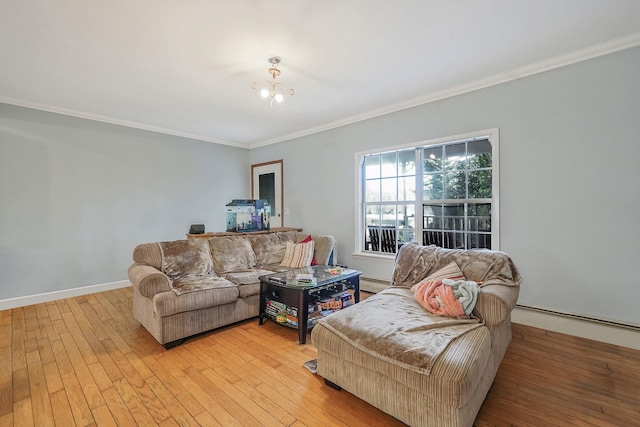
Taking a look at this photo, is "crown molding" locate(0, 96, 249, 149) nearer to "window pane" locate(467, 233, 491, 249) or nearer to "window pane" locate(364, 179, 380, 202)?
"window pane" locate(364, 179, 380, 202)

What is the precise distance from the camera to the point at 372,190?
167 inches

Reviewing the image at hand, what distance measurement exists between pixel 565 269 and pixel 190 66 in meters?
4.10

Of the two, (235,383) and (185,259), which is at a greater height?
(185,259)

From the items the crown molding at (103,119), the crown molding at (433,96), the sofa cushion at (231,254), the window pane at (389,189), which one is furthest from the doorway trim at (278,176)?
the window pane at (389,189)

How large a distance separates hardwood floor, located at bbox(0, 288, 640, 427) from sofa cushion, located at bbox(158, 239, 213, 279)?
672mm

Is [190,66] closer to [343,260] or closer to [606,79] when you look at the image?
[343,260]

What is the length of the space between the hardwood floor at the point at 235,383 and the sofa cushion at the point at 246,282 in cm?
38

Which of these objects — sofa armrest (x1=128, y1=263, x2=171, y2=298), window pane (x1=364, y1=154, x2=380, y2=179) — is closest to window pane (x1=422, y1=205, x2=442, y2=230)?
window pane (x1=364, y1=154, x2=380, y2=179)

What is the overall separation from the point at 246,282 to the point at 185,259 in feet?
2.46

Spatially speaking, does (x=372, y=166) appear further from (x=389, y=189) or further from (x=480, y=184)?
(x=480, y=184)

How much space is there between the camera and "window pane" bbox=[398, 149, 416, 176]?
380cm

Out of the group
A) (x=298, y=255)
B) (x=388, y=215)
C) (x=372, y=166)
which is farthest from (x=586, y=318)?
(x=298, y=255)

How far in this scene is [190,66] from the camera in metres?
2.74

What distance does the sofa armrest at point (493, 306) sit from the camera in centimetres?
182
